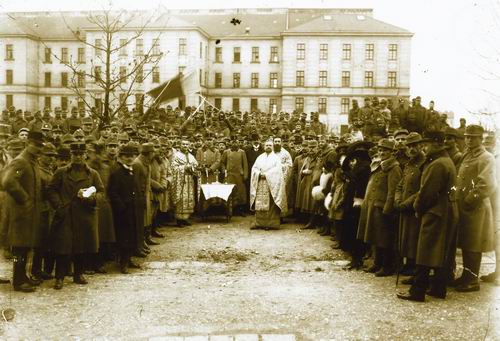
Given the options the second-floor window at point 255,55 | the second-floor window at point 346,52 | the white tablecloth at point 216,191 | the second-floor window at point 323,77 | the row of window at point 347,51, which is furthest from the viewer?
the second-floor window at point 255,55

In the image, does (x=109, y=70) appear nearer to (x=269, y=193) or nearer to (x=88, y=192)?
(x=269, y=193)

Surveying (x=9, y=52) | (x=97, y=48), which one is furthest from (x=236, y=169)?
(x=9, y=52)

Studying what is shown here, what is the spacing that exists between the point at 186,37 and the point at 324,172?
49.7 meters

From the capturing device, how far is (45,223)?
769 centimetres

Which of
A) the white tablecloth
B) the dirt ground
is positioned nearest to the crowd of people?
the dirt ground

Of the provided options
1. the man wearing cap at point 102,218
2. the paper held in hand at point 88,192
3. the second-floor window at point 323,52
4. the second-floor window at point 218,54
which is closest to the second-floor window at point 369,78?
the second-floor window at point 323,52

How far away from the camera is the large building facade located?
194 feet

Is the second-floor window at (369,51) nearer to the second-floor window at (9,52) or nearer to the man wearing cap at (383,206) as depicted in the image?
the second-floor window at (9,52)

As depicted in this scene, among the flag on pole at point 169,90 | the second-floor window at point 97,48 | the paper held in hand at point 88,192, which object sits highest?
the second-floor window at point 97,48

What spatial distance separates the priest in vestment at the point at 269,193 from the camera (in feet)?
43.5

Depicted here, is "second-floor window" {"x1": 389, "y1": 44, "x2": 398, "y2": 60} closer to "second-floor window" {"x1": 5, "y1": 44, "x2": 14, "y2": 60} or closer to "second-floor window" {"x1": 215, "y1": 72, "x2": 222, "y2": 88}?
"second-floor window" {"x1": 215, "y1": 72, "x2": 222, "y2": 88}

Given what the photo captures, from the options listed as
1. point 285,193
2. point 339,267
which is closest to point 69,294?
point 339,267

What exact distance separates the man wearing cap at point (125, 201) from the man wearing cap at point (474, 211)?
479 cm

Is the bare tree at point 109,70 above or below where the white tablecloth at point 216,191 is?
above
